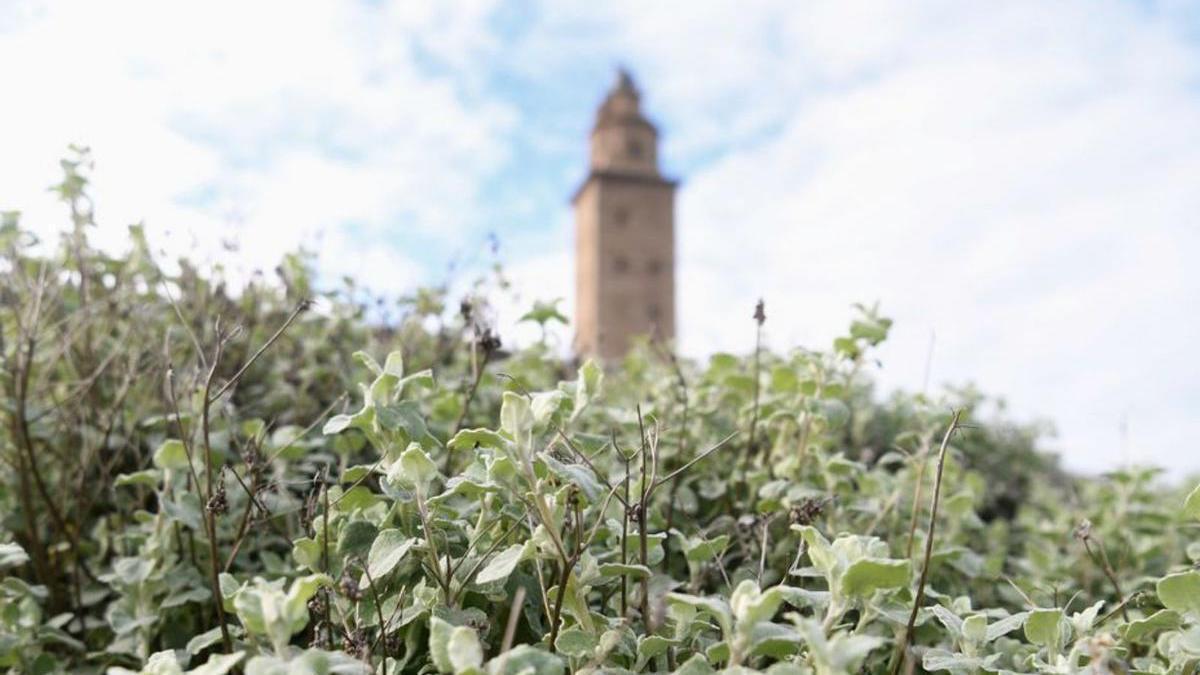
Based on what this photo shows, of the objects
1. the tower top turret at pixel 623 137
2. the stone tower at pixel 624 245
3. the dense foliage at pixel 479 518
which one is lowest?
the dense foliage at pixel 479 518

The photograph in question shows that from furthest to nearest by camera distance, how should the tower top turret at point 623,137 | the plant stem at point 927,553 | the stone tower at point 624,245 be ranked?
1. the tower top turret at point 623,137
2. the stone tower at point 624,245
3. the plant stem at point 927,553

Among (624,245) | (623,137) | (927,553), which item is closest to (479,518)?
(927,553)

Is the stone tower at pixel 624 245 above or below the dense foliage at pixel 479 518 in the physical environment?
above

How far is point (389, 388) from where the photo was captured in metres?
1.65

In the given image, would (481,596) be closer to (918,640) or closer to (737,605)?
(737,605)

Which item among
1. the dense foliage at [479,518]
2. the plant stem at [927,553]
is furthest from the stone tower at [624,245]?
the plant stem at [927,553]

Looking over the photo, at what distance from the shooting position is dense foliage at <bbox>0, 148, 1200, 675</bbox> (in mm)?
1354

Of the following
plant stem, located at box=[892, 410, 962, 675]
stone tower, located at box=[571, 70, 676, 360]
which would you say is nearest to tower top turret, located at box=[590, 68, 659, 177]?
stone tower, located at box=[571, 70, 676, 360]

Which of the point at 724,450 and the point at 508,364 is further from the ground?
the point at 508,364

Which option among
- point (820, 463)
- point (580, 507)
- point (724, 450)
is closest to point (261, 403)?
point (724, 450)

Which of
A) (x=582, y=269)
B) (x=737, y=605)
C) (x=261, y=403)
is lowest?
(x=737, y=605)

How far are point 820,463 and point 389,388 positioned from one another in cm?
113

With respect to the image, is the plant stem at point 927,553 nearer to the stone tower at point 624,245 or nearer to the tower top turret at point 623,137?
the stone tower at point 624,245

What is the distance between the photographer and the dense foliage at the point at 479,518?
1.35 meters
